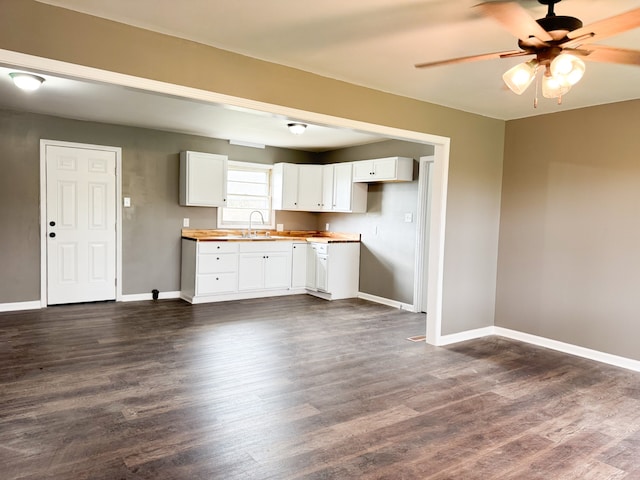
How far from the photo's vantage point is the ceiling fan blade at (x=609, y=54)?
206cm

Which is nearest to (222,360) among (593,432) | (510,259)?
(593,432)

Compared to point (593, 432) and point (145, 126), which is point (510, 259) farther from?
point (145, 126)

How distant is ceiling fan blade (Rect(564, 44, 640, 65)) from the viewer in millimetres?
2061

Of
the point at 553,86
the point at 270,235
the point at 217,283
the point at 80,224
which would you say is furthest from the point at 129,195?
the point at 553,86

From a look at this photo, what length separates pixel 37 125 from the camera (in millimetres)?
5289

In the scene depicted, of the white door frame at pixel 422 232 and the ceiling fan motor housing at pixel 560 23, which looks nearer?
the ceiling fan motor housing at pixel 560 23

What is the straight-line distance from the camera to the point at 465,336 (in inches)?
184

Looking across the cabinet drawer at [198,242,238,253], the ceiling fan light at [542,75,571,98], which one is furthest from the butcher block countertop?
the ceiling fan light at [542,75,571,98]

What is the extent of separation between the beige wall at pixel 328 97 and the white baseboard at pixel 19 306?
13.2 ft

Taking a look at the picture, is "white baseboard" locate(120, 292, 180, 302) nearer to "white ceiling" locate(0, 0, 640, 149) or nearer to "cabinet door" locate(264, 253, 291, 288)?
"cabinet door" locate(264, 253, 291, 288)

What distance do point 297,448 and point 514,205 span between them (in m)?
3.59

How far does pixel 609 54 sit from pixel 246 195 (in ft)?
18.5

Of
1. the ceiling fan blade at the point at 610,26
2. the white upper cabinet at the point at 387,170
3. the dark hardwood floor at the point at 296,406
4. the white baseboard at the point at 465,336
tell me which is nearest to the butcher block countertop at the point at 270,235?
the white upper cabinet at the point at 387,170

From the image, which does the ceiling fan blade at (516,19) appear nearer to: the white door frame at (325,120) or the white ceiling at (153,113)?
the white door frame at (325,120)
